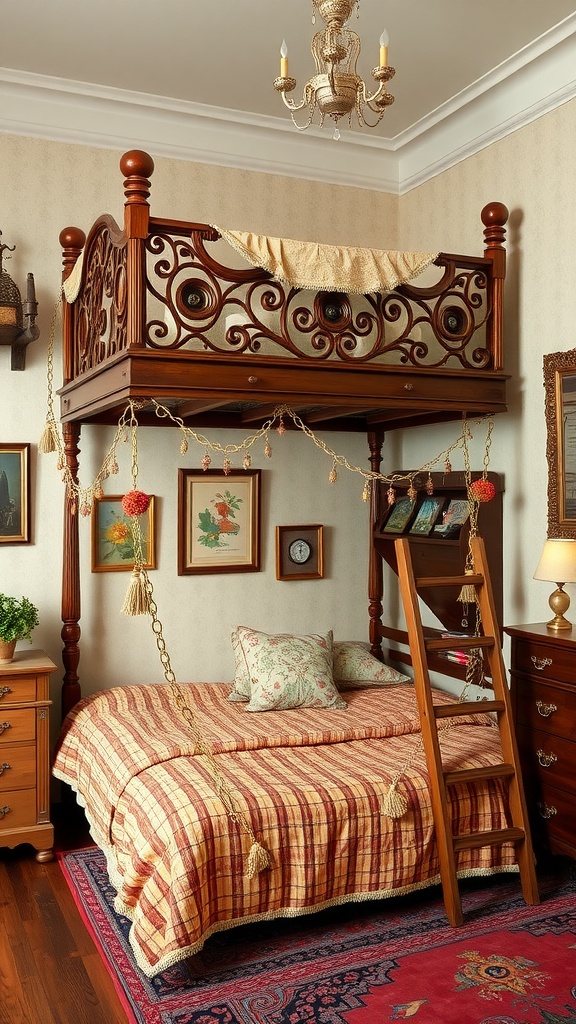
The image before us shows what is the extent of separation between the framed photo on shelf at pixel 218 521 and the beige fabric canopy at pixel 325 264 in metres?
1.63

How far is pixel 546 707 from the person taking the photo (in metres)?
3.65

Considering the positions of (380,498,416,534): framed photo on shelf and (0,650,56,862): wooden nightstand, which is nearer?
(0,650,56,862): wooden nightstand

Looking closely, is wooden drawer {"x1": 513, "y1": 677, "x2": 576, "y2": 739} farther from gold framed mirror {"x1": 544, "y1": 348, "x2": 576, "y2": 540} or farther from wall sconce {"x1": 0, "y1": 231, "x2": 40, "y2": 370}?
wall sconce {"x1": 0, "y1": 231, "x2": 40, "y2": 370}

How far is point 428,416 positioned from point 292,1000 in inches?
105

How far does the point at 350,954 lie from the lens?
3.08 metres

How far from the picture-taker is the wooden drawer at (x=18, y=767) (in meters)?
3.96

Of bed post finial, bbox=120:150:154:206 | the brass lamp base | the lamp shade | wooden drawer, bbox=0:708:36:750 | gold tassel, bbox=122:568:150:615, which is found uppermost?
bed post finial, bbox=120:150:154:206

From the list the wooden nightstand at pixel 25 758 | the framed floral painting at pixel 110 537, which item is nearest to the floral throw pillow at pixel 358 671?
the framed floral painting at pixel 110 537

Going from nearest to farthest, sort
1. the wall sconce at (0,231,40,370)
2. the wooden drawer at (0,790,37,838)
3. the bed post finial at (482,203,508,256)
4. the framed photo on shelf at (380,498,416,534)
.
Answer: the wooden drawer at (0,790,37,838) → the bed post finial at (482,203,508,256) → the wall sconce at (0,231,40,370) → the framed photo on shelf at (380,498,416,534)

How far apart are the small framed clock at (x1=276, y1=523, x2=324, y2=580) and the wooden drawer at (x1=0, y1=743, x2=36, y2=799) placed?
175 cm

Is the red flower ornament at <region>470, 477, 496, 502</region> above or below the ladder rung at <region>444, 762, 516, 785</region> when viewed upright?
above

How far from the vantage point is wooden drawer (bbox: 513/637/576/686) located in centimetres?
354

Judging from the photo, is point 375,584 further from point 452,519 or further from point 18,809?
point 18,809

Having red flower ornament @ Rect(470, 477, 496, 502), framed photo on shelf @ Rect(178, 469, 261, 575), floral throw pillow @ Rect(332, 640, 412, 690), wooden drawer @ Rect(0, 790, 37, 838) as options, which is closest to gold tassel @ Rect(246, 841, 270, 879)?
wooden drawer @ Rect(0, 790, 37, 838)
